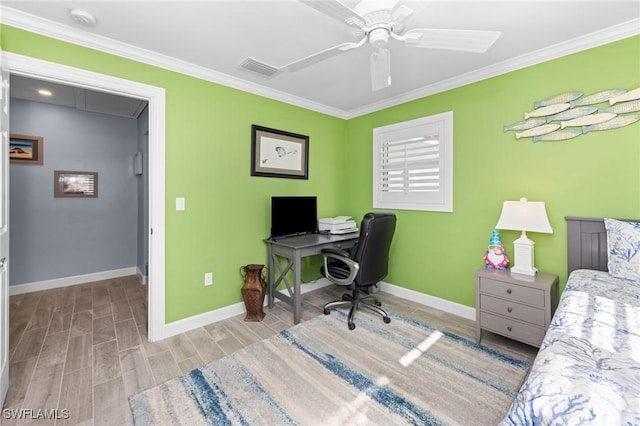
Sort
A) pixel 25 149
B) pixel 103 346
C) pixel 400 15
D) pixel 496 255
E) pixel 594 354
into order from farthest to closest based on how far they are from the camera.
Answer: pixel 25 149, pixel 496 255, pixel 103 346, pixel 400 15, pixel 594 354

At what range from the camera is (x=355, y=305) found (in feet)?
9.10

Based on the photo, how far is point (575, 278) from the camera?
Answer: 185cm

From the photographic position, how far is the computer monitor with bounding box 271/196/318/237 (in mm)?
3044

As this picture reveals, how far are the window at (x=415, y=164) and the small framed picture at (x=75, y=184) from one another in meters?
4.00

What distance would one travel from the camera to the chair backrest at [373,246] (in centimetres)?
247

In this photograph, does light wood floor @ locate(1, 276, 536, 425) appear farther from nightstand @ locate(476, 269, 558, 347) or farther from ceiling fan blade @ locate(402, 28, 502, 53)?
→ ceiling fan blade @ locate(402, 28, 502, 53)

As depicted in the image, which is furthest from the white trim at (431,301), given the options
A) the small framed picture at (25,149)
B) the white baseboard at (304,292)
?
the small framed picture at (25,149)

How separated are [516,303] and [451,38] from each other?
196 cm

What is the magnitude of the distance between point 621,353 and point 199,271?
2809 mm

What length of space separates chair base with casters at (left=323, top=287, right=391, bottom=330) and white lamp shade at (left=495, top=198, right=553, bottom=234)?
136 cm

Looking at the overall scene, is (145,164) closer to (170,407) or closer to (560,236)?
(170,407)

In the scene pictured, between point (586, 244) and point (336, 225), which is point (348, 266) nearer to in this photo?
point (336, 225)

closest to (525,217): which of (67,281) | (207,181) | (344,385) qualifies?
(344,385)

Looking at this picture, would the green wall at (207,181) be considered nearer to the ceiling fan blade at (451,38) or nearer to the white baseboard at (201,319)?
the white baseboard at (201,319)
